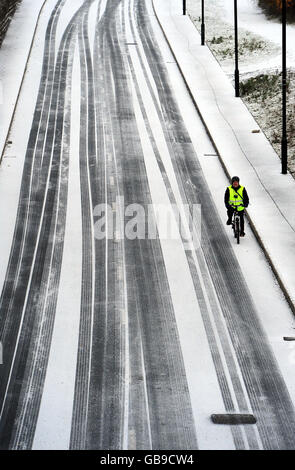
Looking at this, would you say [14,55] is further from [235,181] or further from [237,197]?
[235,181]

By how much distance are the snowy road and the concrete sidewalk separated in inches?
22.5

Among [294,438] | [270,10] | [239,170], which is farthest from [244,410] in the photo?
[270,10]

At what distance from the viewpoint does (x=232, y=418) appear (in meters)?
13.0

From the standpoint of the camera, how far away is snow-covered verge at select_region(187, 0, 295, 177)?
30.6m

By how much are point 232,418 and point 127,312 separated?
14.0 ft

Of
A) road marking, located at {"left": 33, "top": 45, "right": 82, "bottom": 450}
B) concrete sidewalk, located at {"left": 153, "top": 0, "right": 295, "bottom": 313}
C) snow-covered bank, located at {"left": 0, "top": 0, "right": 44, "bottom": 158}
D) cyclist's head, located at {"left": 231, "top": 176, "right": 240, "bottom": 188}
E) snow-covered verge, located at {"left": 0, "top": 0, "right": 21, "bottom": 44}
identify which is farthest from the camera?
A: snow-covered verge, located at {"left": 0, "top": 0, "right": 21, "bottom": 44}

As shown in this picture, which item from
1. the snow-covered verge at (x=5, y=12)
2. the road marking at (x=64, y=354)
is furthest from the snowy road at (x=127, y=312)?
the snow-covered verge at (x=5, y=12)

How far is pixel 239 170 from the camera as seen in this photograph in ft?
83.0

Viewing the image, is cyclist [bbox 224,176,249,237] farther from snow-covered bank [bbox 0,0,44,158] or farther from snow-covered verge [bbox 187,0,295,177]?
snow-covered bank [bbox 0,0,44,158]

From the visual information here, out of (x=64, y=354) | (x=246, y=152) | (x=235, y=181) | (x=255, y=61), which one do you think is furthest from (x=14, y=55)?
(x=64, y=354)

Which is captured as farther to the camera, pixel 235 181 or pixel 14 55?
pixel 14 55

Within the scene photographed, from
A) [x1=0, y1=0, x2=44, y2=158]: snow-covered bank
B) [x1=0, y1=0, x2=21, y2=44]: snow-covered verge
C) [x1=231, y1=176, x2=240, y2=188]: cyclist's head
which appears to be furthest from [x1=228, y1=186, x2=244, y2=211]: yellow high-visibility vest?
[x1=0, y1=0, x2=21, y2=44]: snow-covered verge

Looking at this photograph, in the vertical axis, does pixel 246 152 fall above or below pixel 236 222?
below

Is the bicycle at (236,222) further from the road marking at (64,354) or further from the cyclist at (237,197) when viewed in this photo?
the road marking at (64,354)
